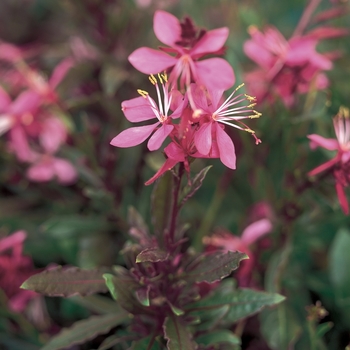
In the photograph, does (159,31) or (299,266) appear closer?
(159,31)

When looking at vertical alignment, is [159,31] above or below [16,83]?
above

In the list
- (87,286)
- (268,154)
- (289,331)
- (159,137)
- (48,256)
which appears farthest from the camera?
(48,256)

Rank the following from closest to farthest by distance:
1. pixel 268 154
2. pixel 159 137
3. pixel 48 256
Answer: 1. pixel 159 137
2. pixel 268 154
3. pixel 48 256

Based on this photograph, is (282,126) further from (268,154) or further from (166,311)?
(166,311)

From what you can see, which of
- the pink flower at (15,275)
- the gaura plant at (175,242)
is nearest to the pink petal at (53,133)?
the pink flower at (15,275)

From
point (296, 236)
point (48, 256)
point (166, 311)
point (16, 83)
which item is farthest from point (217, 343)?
point (16, 83)

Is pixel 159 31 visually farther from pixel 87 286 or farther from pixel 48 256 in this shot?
pixel 48 256

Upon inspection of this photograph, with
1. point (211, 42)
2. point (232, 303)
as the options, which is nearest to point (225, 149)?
point (211, 42)

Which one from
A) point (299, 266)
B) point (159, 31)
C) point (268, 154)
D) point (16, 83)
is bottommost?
point (299, 266)
